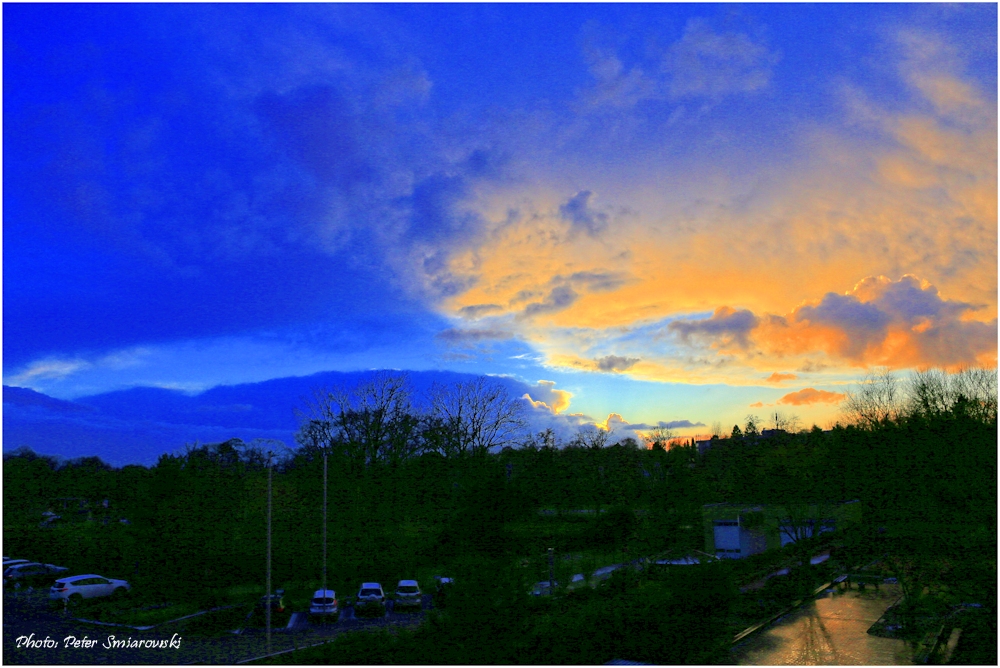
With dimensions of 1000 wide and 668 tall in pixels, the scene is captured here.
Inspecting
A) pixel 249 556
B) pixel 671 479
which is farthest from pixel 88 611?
pixel 671 479

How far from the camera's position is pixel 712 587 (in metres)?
12.7

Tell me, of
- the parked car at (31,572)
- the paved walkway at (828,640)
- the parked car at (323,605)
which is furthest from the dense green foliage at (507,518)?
the parked car at (323,605)

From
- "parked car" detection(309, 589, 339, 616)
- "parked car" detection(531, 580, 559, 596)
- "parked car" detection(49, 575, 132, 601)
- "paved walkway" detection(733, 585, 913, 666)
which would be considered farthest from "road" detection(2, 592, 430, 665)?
"paved walkway" detection(733, 585, 913, 666)

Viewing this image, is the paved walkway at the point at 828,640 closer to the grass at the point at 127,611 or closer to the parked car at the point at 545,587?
the parked car at the point at 545,587

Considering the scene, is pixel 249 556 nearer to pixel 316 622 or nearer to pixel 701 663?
pixel 316 622

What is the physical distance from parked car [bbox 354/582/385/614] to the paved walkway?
9170 mm

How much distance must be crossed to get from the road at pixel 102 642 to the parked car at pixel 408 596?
301 cm

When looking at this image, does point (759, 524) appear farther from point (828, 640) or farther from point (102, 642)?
Answer: point (102, 642)

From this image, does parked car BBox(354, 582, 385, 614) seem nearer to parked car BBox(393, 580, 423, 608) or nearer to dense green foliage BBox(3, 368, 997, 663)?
parked car BBox(393, 580, 423, 608)

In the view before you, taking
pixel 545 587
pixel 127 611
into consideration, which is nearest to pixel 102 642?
pixel 127 611

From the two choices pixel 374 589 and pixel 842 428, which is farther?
pixel 842 428

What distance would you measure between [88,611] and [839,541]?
2381 cm

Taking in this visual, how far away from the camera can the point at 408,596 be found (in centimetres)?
1780

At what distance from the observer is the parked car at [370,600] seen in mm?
16969
